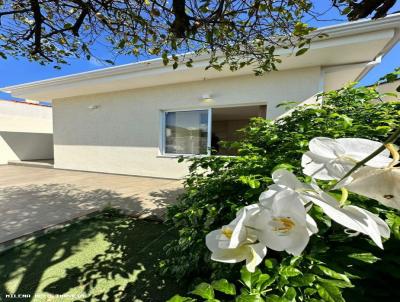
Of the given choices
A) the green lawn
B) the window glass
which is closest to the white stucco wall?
the window glass

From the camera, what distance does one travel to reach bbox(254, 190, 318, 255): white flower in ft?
1.12

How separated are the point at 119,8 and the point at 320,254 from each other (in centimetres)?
315

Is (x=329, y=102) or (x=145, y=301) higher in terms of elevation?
(x=329, y=102)

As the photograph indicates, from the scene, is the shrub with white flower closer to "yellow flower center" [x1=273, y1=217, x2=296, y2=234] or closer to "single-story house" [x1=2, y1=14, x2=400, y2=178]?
"yellow flower center" [x1=273, y1=217, x2=296, y2=234]

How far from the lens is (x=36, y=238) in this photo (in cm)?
275

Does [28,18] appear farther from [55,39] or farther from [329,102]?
[329,102]

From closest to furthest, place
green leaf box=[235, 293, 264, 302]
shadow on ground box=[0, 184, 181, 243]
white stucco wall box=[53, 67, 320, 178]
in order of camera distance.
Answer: green leaf box=[235, 293, 264, 302] → shadow on ground box=[0, 184, 181, 243] → white stucco wall box=[53, 67, 320, 178]

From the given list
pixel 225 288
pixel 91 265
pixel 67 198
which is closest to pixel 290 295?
pixel 225 288

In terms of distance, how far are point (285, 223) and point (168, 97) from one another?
6510 millimetres

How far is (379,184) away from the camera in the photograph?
1.21 ft

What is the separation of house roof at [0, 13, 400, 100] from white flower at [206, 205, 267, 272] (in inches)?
96.1

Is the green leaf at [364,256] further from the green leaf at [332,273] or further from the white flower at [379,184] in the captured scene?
the white flower at [379,184]

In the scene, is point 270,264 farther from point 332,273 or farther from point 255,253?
point 255,253

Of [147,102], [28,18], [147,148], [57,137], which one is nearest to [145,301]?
[28,18]
